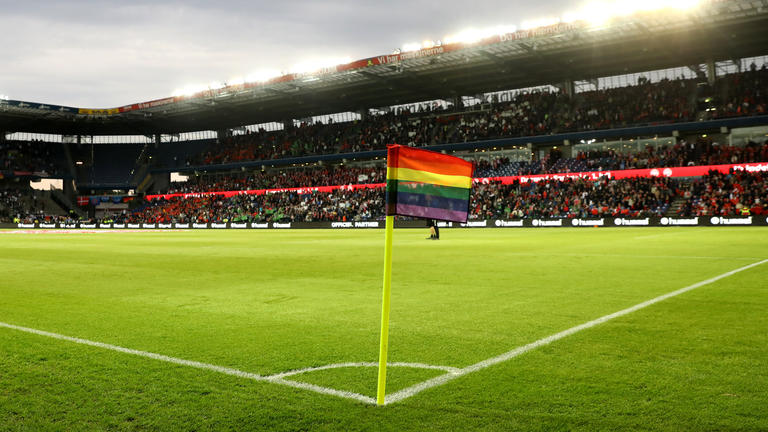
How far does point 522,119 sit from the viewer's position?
62781 millimetres

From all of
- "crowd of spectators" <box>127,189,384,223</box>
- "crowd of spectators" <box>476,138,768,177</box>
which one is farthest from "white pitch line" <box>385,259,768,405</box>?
"crowd of spectators" <box>127,189,384,223</box>

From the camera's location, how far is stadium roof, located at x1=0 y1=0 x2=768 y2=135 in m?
46.6

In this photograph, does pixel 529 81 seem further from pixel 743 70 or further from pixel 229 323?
pixel 229 323

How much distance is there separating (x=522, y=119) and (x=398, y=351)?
59.7 meters

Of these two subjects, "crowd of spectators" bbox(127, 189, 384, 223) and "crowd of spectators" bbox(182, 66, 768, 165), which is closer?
"crowd of spectators" bbox(182, 66, 768, 165)

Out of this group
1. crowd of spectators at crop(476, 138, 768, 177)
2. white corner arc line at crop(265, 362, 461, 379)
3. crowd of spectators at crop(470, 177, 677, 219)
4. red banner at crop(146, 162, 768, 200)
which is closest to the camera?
white corner arc line at crop(265, 362, 461, 379)

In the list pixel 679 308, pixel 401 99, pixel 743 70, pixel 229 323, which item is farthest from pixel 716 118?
pixel 229 323

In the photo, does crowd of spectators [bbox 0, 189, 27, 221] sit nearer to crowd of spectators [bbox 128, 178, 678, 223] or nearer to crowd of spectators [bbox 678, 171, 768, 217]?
crowd of spectators [bbox 128, 178, 678, 223]

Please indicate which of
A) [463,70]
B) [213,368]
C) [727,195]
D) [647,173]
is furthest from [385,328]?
[463,70]

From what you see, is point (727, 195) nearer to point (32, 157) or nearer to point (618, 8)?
point (618, 8)

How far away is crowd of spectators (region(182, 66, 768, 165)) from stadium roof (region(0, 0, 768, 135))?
2264 mm

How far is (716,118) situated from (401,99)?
35.0 metres

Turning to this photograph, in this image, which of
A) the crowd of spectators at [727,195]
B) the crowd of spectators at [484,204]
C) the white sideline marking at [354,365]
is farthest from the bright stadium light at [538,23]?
the white sideline marking at [354,365]

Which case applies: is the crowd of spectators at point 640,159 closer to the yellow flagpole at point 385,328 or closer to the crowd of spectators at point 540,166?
the crowd of spectators at point 540,166
